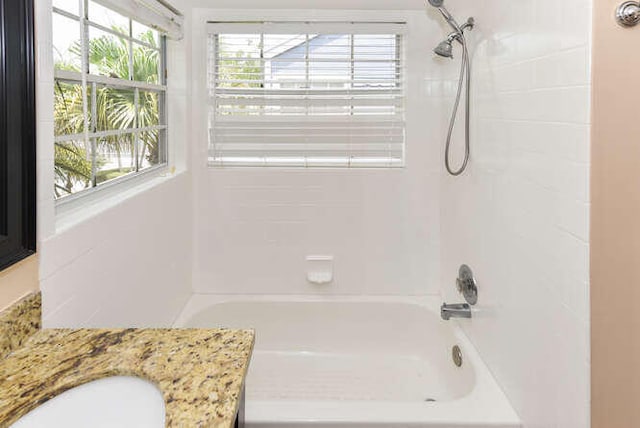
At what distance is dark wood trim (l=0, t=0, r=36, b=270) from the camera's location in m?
1.14

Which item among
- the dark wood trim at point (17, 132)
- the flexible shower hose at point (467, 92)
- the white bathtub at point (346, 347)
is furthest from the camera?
the white bathtub at point (346, 347)

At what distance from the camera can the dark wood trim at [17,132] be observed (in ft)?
3.76

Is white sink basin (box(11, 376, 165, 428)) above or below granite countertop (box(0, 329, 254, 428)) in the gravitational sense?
below

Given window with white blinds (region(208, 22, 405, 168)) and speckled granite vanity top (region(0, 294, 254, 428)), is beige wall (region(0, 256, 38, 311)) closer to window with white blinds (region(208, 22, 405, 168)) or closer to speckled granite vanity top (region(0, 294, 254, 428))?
speckled granite vanity top (region(0, 294, 254, 428))

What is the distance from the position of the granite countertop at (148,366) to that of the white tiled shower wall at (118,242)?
0.25 meters

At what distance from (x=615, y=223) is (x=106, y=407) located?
1.19 metres

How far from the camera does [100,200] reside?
6.26 feet

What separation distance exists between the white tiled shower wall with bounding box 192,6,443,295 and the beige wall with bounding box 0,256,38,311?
1.70m

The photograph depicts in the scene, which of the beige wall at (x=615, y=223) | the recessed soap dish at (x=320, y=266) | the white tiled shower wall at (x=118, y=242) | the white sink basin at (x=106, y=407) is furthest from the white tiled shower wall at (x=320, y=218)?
the white sink basin at (x=106, y=407)

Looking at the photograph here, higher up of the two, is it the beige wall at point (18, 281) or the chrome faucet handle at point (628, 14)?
the chrome faucet handle at point (628, 14)

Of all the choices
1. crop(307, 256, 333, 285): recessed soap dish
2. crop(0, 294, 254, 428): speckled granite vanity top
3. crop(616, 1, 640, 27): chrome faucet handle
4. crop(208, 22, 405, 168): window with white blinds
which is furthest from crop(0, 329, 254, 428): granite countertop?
crop(208, 22, 405, 168): window with white blinds

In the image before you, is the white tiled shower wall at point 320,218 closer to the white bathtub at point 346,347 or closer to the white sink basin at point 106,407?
the white bathtub at point 346,347

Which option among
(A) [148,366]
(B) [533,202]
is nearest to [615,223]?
(B) [533,202]

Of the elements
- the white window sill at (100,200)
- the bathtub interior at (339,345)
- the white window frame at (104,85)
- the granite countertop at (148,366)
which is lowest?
the bathtub interior at (339,345)
